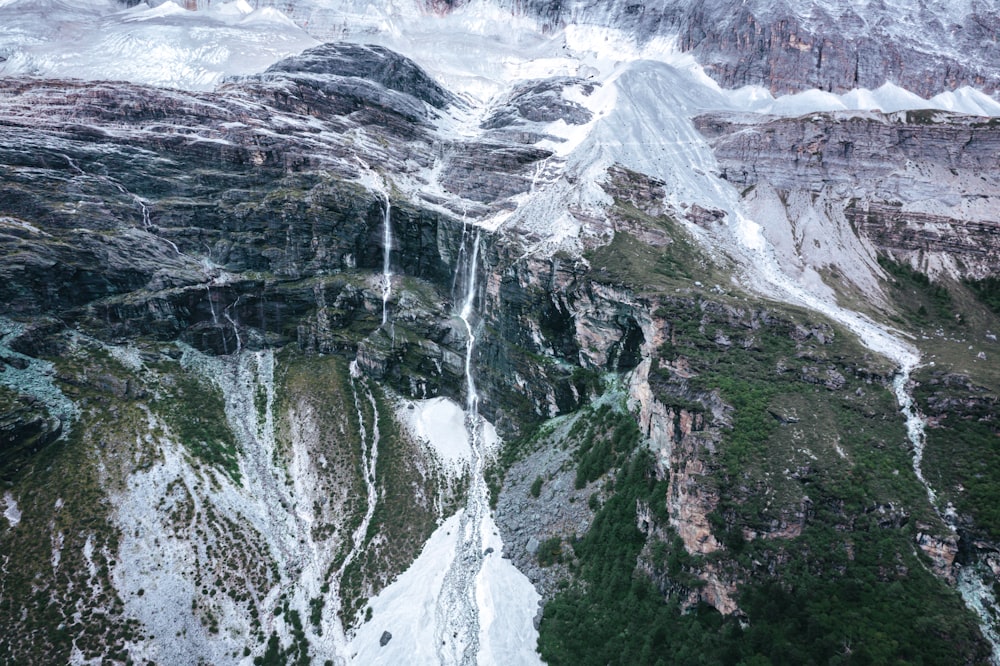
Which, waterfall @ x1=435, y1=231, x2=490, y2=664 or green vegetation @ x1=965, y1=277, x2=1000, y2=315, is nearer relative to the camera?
waterfall @ x1=435, y1=231, x2=490, y2=664

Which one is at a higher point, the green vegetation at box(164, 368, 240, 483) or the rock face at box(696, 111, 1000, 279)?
the rock face at box(696, 111, 1000, 279)

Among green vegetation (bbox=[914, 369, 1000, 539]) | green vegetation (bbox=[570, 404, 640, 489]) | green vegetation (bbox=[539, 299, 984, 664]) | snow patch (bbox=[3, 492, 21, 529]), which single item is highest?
green vegetation (bbox=[914, 369, 1000, 539])

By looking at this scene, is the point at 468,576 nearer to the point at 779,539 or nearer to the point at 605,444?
the point at 605,444

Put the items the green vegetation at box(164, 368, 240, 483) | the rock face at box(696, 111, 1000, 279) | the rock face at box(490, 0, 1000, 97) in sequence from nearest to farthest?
the green vegetation at box(164, 368, 240, 483), the rock face at box(696, 111, 1000, 279), the rock face at box(490, 0, 1000, 97)

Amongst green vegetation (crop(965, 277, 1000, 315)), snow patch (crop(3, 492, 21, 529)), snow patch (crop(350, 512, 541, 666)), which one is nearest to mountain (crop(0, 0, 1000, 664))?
snow patch (crop(3, 492, 21, 529))

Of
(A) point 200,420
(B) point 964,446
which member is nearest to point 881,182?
(B) point 964,446

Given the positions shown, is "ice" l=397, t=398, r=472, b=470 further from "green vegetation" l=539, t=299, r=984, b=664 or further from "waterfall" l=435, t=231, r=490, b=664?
"green vegetation" l=539, t=299, r=984, b=664

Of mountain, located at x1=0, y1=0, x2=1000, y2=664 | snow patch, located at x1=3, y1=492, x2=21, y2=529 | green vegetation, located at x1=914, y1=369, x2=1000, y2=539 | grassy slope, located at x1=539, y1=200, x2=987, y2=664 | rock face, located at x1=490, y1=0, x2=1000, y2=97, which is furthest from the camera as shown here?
rock face, located at x1=490, y1=0, x2=1000, y2=97

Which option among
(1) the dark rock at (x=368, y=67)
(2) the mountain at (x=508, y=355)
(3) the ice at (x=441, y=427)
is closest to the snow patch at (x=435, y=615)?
(2) the mountain at (x=508, y=355)
